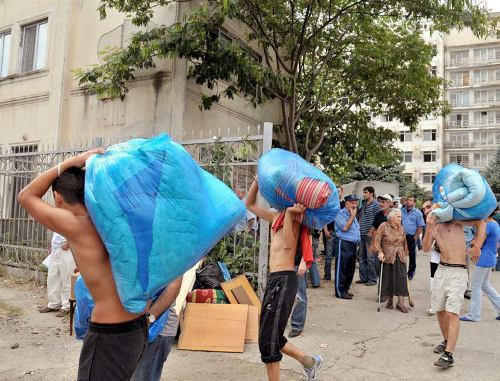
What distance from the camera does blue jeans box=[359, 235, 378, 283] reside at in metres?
9.19

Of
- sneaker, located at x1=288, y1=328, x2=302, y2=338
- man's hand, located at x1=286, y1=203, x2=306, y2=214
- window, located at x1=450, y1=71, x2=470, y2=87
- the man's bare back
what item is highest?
window, located at x1=450, y1=71, x2=470, y2=87

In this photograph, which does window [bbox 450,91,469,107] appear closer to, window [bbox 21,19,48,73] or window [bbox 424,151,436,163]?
window [bbox 424,151,436,163]

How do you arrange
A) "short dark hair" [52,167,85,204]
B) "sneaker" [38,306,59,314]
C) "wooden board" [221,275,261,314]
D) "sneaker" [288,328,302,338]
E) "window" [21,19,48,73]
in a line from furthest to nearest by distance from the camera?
1. "window" [21,19,48,73]
2. "sneaker" [38,306,59,314]
3. "sneaker" [288,328,302,338]
4. "wooden board" [221,275,261,314]
5. "short dark hair" [52,167,85,204]

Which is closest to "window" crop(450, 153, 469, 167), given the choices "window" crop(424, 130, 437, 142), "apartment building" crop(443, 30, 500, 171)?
"apartment building" crop(443, 30, 500, 171)

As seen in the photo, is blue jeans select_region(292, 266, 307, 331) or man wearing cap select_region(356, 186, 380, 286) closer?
blue jeans select_region(292, 266, 307, 331)

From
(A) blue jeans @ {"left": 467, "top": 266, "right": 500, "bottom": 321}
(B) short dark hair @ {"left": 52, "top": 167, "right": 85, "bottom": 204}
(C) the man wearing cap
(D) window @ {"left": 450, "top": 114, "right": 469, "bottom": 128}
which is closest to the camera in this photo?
(B) short dark hair @ {"left": 52, "top": 167, "right": 85, "bottom": 204}

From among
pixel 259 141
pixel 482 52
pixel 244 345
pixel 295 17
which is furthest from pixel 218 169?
pixel 482 52

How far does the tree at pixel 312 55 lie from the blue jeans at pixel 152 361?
541 cm

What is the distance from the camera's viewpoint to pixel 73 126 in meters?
11.2

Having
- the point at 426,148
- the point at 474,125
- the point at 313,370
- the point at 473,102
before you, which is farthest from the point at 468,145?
the point at 313,370

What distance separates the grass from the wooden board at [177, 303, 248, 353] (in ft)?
9.51

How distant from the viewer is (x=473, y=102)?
52625 millimetres

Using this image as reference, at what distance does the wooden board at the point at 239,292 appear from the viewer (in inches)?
213

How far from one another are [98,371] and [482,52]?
60343 millimetres
